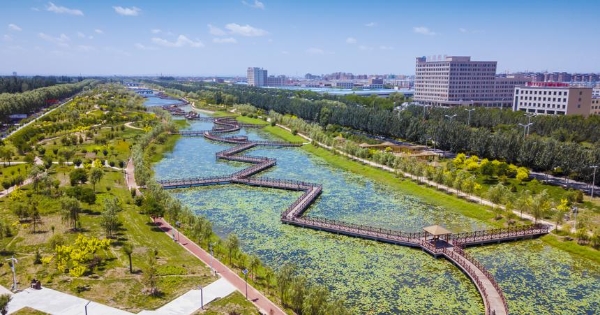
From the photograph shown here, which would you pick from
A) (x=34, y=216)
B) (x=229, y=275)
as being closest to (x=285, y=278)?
(x=229, y=275)

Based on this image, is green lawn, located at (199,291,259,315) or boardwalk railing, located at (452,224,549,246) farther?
boardwalk railing, located at (452,224,549,246)

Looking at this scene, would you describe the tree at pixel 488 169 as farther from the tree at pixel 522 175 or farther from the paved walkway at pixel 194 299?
the paved walkway at pixel 194 299

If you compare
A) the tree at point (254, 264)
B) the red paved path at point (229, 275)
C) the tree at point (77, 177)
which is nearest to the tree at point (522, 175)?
the tree at point (254, 264)

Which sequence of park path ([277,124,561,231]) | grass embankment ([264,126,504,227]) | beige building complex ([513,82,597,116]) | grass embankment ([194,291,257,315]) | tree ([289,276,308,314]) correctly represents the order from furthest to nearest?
beige building complex ([513,82,597,116])
grass embankment ([264,126,504,227])
park path ([277,124,561,231])
grass embankment ([194,291,257,315])
tree ([289,276,308,314])

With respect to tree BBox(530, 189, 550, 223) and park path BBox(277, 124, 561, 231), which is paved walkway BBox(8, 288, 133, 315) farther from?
park path BBox(277, 124, 561, 231)

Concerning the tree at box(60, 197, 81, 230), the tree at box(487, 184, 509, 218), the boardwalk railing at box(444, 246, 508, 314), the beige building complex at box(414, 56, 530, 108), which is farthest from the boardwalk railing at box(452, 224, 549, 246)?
the beige building complex at box(414, 56, 530, 108)

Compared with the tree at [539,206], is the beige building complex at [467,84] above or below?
above

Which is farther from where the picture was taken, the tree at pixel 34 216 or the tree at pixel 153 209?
the tree at pixel 153 209
